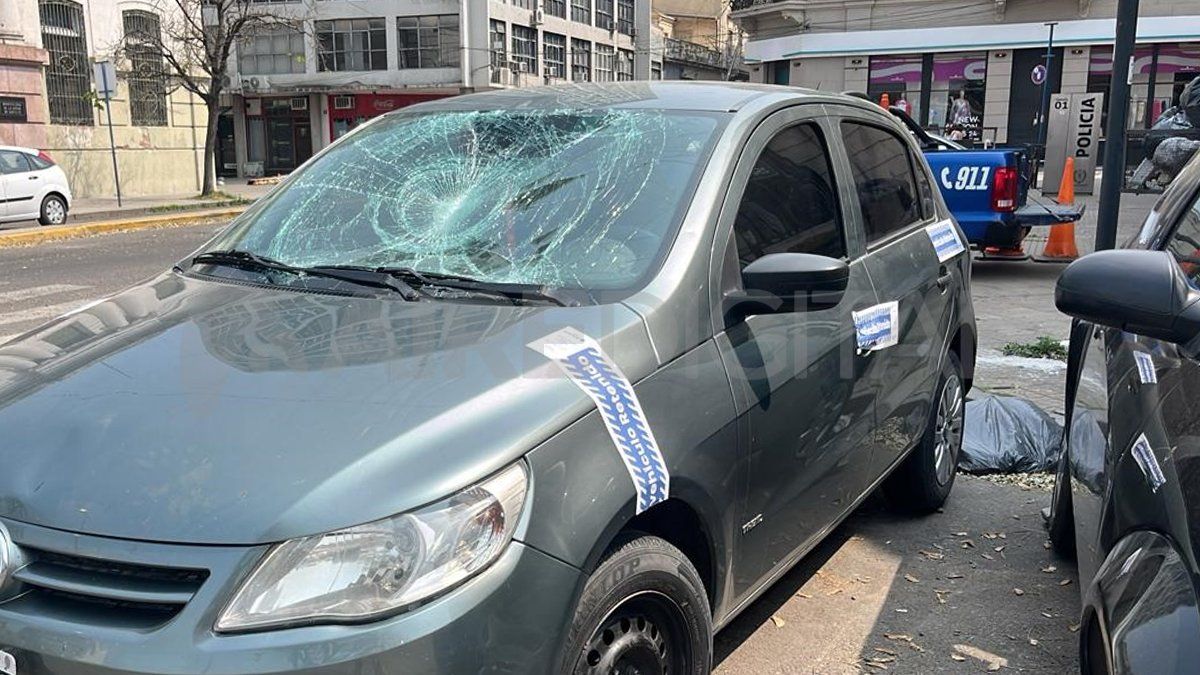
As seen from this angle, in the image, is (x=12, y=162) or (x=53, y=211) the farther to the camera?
(x=53, y=211)

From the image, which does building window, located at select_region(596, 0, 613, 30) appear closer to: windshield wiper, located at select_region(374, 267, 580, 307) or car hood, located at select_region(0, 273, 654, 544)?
windshield wiper, located at select_region(374, 267, 580, 307)

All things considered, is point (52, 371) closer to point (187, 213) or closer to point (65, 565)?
point (65, 565)

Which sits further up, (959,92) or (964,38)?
(964,38)

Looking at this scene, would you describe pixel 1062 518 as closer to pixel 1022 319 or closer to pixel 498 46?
pixel 1022 319

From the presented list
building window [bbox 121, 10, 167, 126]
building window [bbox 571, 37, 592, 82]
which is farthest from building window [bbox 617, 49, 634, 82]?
building window [bbox 121, 10, 167, 126]

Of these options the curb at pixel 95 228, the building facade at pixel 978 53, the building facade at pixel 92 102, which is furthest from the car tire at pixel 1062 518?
the building facade at pixel 978 53

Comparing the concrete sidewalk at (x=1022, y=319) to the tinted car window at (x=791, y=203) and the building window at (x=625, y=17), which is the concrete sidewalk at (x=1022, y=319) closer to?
the tinted car window at (x=791, y=203)

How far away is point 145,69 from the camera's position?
89.3 ft

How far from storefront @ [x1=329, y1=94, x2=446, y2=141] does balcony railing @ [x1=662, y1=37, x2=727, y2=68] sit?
2464 centimetres

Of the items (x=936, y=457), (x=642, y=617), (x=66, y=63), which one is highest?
(x=66, y=63)

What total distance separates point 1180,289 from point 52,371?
8.32 ft

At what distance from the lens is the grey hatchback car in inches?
70.1

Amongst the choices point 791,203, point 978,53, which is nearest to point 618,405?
point 791,203

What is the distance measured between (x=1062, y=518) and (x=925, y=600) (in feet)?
2.29
